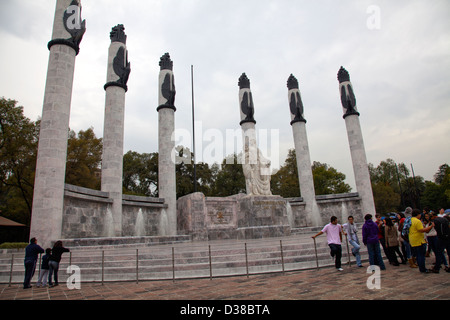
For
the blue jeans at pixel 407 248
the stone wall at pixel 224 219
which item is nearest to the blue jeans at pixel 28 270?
the blue jeans at pixel 407 248

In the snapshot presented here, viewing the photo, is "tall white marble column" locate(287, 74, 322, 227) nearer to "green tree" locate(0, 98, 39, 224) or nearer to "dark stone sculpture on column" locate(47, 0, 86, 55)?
"dark stone sculpture on column" locate(47, 0, 86, 55)

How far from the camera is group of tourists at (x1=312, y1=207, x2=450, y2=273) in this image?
661 centimetres

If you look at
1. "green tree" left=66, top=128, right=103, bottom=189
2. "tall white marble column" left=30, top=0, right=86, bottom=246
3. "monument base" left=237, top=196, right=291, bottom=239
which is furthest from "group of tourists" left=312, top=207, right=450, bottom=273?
"green tree" left=66, top=128, right=103, bottom=189

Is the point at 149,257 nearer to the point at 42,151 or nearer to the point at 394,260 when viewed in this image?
the point at 394,260

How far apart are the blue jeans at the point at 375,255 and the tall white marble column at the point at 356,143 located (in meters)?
18.8

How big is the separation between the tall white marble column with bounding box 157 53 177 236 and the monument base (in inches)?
223

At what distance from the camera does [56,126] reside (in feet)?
42.8

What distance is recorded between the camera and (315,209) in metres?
24.9

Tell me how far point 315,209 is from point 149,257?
63.8 feet

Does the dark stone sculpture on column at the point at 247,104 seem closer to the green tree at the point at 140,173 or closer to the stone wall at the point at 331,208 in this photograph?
the stone wall at the point at 331,208

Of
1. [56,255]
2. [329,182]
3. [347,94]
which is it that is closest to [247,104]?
[347,94]
